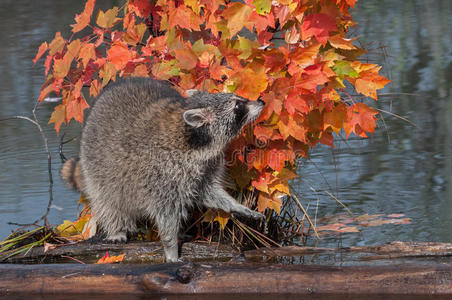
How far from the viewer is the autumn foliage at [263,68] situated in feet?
13.3

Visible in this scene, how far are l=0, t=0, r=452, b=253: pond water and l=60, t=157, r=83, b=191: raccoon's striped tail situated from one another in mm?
394

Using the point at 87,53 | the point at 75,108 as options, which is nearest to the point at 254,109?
the point at 87,53

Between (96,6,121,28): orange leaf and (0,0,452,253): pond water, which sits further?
(0,0,452,253): pond water

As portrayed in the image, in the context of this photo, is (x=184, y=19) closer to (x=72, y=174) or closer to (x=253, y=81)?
(x=253, y=81)

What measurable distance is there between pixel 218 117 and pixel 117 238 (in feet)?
3.29

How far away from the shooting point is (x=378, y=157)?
652 centimetres

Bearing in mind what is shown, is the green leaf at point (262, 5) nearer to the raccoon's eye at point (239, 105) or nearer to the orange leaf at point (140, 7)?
the raccoon's eye at point (239, 105)

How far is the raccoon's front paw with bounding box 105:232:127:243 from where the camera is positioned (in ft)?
15.5

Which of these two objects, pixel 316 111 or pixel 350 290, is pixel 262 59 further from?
pixel 350 290

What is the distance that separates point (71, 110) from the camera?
16.0 ft

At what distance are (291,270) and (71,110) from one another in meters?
1.83

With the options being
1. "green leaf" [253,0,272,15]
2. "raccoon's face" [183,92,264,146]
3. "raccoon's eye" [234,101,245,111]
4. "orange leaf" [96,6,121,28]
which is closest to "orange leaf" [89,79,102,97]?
"orange leaf" [96,6,121,28]

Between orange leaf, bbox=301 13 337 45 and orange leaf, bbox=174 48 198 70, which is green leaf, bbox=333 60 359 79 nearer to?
orange leaf, bbox=301 13 337 45

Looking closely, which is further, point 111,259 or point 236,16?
point 111,259
